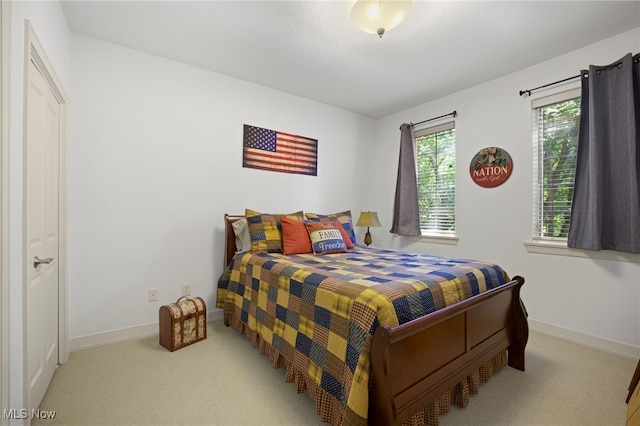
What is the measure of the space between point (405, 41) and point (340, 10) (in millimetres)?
706

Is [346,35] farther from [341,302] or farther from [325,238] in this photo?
[341,302]

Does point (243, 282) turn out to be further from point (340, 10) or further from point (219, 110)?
point (340, 10)

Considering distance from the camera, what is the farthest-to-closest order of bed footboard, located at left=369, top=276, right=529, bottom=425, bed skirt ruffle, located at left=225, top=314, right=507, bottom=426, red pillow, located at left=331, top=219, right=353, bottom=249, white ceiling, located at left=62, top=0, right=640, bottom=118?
1. red pillow, located at left=331, top=219, right=353, bottom=249
2. white ceiling, located at left=62, top=0, right=640, bottom=118
3. bed skirt ruffle, located at left=225, top=314, right=507, bottom=426
4. bed footboard, located at left=369, top=276, right=529, bottom=425

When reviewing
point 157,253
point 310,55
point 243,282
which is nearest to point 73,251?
point 157,253

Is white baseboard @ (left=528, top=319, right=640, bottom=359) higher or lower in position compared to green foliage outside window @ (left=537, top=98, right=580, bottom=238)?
lower

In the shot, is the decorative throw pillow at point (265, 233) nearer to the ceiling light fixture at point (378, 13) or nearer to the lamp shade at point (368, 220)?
the lamp shade at point (368, 220)

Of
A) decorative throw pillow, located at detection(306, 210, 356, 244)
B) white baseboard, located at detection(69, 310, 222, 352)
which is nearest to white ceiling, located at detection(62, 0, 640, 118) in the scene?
decorative throw pillow, located at detection(306, 210, 356, 244)

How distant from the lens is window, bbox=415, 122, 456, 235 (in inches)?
141

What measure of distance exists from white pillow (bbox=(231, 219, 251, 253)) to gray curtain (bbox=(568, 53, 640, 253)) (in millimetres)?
3021

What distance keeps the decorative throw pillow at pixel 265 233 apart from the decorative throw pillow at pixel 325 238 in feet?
1.05

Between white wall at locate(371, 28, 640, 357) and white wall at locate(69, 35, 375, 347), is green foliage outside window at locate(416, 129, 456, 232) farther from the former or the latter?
white wall at locate(69, 35, 375, 347)

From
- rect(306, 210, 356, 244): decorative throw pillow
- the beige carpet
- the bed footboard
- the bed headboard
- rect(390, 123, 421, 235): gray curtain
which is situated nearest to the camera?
the bed footboard

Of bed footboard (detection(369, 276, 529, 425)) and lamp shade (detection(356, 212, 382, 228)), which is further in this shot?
lamp shade (detection(356, 212, 382, 228))

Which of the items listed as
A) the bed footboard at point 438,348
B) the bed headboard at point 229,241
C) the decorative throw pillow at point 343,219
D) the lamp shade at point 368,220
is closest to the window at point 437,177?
the lamp shade at point 368,220
